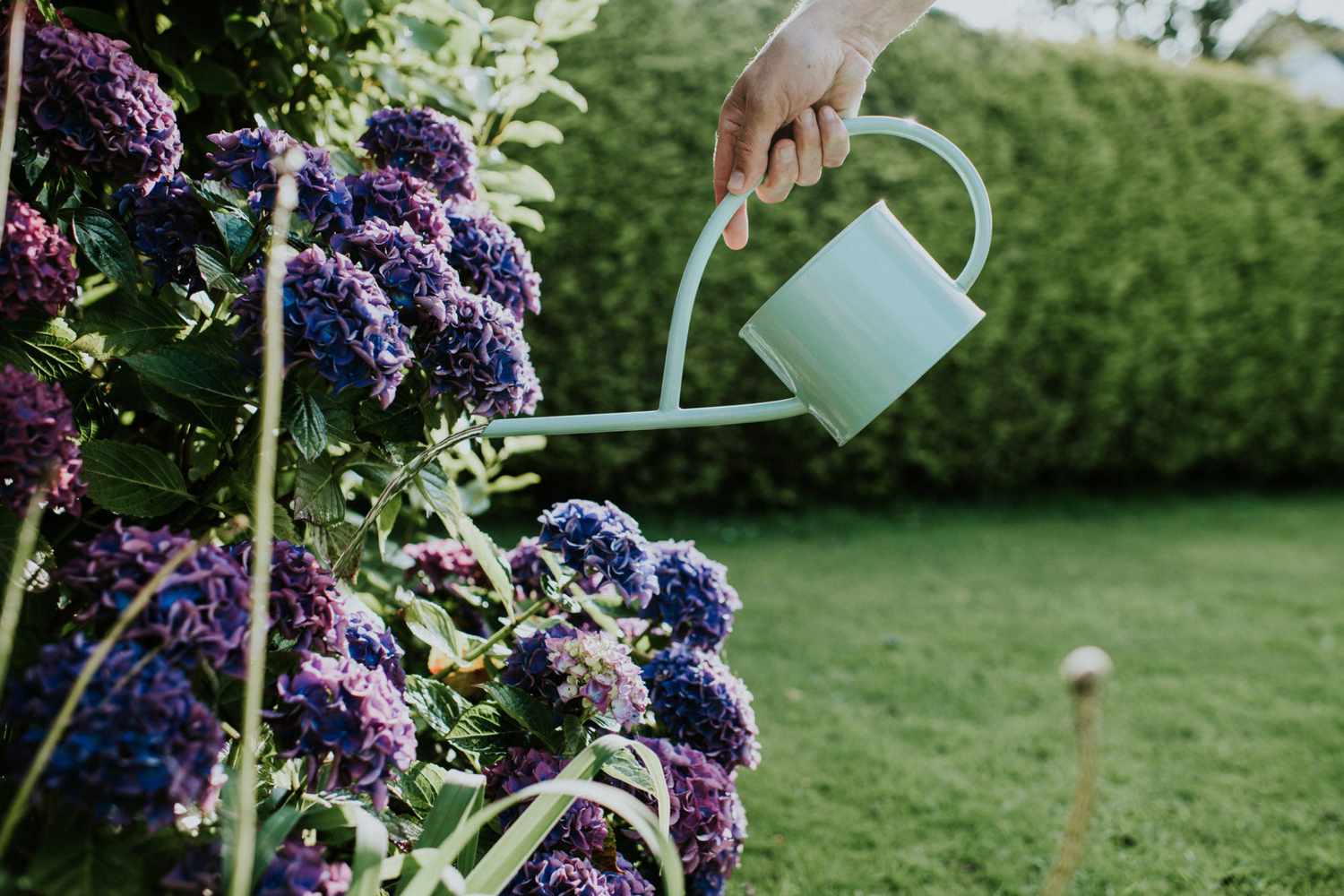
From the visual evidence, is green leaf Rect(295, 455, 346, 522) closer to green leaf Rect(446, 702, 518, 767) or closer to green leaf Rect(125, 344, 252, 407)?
green leaf Rect(125, 344, 252, 407)

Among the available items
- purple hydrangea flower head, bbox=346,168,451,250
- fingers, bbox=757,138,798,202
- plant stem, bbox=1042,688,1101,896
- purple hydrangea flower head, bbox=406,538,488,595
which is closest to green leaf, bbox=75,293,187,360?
purple hydrangea flower head, bbox=346,168,451,250

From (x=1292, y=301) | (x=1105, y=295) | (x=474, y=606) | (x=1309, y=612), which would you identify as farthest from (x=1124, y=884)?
(x=1292, y=301)

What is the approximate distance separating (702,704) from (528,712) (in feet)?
0.98

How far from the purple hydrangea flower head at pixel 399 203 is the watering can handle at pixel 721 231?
31 centimetres

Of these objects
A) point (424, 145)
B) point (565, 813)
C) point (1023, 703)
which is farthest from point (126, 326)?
point (1023, 703)

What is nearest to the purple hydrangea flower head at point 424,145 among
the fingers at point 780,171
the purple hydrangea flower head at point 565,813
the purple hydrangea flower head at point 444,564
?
the fingers at point 780,171

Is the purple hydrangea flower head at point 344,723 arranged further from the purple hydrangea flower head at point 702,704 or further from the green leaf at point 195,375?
the purple hydrangea flower head at point 702,704

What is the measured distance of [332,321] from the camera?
40.1 inches

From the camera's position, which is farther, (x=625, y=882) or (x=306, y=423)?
(x=625, y=882)

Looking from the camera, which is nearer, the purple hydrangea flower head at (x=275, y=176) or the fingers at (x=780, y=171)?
the purple hydrangea flower head at (x=275, y=176)

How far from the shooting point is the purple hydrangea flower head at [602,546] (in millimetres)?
1362

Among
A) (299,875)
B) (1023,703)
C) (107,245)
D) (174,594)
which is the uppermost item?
(107,245)

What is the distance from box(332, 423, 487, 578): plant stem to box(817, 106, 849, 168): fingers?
0.51 meters

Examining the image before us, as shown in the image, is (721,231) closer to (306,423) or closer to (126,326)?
(306,423)
